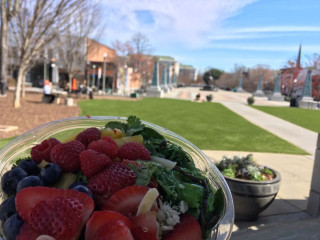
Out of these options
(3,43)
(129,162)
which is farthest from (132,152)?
(3,43)

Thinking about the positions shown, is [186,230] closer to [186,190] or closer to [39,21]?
[186,190]

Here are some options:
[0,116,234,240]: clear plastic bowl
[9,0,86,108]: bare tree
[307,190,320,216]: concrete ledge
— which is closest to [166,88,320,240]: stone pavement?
[307,190,320,216]: concrete ledge

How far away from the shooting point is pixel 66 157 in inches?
47.4

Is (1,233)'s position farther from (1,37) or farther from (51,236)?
(1,37)

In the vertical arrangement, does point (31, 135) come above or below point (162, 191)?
above

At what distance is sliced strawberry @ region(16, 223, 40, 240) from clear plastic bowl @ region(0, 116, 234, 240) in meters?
0.34

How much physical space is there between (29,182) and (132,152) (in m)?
0.46

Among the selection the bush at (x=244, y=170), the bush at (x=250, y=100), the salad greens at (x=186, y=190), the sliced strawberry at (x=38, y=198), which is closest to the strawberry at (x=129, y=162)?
the salad greens at (x=186, y=190)

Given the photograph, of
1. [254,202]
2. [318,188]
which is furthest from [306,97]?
[254,202]

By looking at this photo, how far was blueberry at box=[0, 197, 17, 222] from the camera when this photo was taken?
1048 mm

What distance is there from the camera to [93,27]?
78.2ft

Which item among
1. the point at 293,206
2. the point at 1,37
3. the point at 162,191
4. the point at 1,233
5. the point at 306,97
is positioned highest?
the point at 1,37

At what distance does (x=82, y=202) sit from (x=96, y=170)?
0.68 ft

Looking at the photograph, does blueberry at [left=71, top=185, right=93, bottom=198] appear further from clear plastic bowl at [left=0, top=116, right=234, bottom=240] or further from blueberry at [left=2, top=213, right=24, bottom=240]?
clear plastic bowl at [left=0, top=116, right=234, bottom=240]
